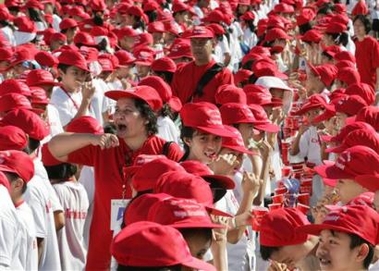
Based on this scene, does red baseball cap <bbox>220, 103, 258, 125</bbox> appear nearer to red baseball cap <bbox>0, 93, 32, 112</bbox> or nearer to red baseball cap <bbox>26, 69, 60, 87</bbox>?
red baseball cap <bbox>0, 93, 32, 112</bbox>

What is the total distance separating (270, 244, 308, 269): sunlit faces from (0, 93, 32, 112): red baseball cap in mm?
3112

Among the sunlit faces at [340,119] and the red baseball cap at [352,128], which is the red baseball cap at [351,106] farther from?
the red baseball cap at [352,128]

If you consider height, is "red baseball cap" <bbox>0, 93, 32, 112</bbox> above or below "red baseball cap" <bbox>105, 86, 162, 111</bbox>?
below

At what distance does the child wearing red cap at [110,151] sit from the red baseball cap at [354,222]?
5.15ft

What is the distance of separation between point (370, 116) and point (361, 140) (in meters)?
1.25

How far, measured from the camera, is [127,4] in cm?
1903

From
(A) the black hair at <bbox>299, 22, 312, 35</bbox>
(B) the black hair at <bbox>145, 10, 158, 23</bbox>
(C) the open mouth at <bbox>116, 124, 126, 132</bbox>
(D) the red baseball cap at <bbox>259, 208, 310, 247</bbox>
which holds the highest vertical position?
(C) the open mouth at <bbox>116, 124, 126, 132</bbox>

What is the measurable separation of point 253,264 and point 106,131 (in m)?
1.37

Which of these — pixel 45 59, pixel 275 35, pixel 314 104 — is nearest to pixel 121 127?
pixel 314 104

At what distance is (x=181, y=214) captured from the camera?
179 inches

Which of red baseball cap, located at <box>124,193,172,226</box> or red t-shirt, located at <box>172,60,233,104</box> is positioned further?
red t-shirt, located at <box>172,60,233,104</box>

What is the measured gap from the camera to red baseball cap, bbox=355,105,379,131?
8.73 m

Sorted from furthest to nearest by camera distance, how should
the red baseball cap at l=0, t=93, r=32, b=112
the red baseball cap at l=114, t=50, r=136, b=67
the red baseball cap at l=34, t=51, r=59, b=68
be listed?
the red baseball cap at l=114, t=50, r=136, b=67 → the red baseball cap at l=34, t=51, r=59, b=68 → the red baseball cap at l=0, t=93, r=32, b=112

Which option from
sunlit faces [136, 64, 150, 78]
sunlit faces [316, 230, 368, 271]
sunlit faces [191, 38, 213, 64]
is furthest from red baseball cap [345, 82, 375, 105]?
sunlit faces [316, 230, 368, 271]
